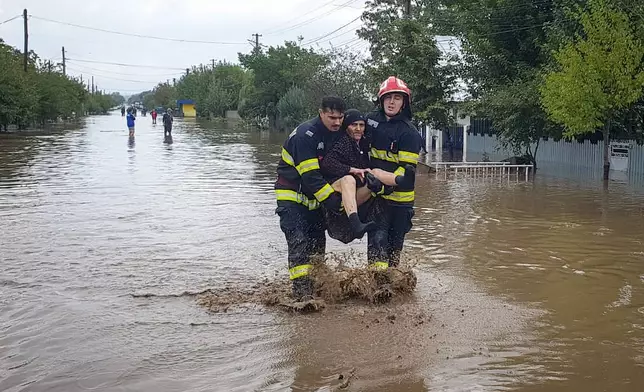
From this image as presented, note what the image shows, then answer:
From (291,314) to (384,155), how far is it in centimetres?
169

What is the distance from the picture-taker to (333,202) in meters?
6.04

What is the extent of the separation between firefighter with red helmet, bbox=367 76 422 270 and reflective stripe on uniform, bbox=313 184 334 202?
0.72 metres

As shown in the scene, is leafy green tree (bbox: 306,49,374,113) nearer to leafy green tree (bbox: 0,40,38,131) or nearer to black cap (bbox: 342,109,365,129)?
leafy green tree (bbox: 0,40,38,131)

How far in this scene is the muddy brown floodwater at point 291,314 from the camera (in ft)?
15.5

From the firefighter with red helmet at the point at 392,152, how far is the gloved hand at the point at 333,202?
61 cm

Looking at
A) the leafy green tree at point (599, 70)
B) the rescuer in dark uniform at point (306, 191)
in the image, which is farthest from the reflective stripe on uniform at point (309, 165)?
the leafy green tree at point (599, 70)

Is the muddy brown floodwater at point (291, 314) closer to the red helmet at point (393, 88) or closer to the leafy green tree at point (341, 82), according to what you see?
the red helmet at point (393, 88)

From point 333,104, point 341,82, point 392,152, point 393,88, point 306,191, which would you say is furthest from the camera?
point 341,82

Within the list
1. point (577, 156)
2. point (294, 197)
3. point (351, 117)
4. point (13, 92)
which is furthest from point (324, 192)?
point (13, 92)

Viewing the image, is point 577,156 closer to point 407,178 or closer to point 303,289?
point 407,178

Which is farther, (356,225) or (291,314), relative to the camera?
(291,314)

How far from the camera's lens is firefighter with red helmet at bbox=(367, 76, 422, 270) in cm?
634

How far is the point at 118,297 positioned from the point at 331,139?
2540 millimetres

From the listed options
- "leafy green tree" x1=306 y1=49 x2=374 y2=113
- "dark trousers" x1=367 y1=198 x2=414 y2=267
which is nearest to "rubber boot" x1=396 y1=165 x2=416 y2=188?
"dark trousers" x1=367 y1=198 x2=414 y2=267
